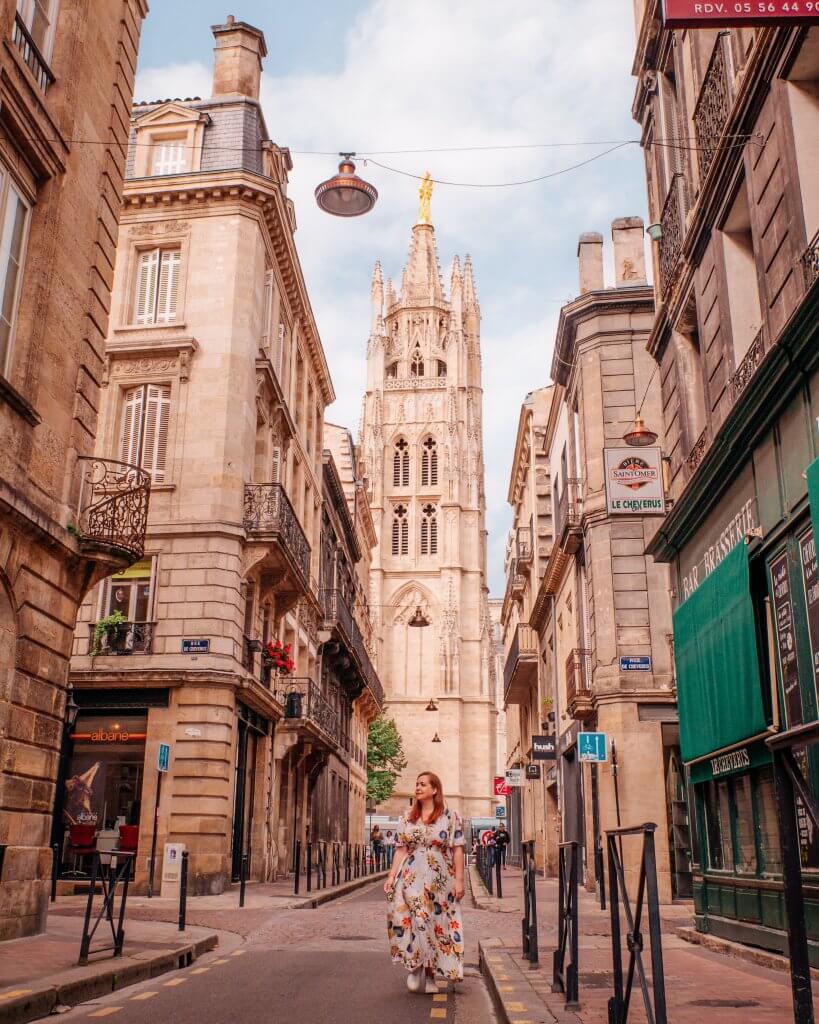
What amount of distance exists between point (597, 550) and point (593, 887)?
A: 7.19 meters

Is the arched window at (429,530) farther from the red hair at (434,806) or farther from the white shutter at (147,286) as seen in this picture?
the red hair at (434,806)

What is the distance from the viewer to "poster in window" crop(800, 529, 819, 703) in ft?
28.4

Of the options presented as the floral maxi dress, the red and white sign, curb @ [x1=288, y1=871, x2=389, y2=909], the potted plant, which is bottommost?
curb @ [x1=288, y1=871, x2=389, y2=909]

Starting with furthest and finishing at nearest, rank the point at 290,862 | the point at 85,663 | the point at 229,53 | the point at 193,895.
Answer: the point at 290,862
the point at 229,53
the point at 85,663
the point at 193,895

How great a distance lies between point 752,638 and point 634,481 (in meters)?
6.73

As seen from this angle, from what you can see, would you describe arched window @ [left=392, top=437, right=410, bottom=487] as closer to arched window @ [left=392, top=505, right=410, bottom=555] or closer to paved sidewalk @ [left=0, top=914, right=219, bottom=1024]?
arched window @ [left=392, top=505, right=410, bottom=555]

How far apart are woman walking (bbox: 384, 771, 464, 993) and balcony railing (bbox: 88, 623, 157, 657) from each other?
14542mm

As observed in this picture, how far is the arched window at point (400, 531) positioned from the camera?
8725cm

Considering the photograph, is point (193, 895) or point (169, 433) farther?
point (169, 433)

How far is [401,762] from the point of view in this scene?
80312 mm

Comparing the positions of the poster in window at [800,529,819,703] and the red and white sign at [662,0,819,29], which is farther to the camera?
the poster in window at [800,529,819,703]

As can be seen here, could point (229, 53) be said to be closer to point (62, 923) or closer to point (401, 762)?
point (62, 923)

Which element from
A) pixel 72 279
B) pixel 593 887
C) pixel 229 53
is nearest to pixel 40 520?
pixel 72 279

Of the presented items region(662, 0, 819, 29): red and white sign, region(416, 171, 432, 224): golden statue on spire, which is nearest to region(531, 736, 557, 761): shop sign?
region(662, 0, 819, 29): red and white sign
